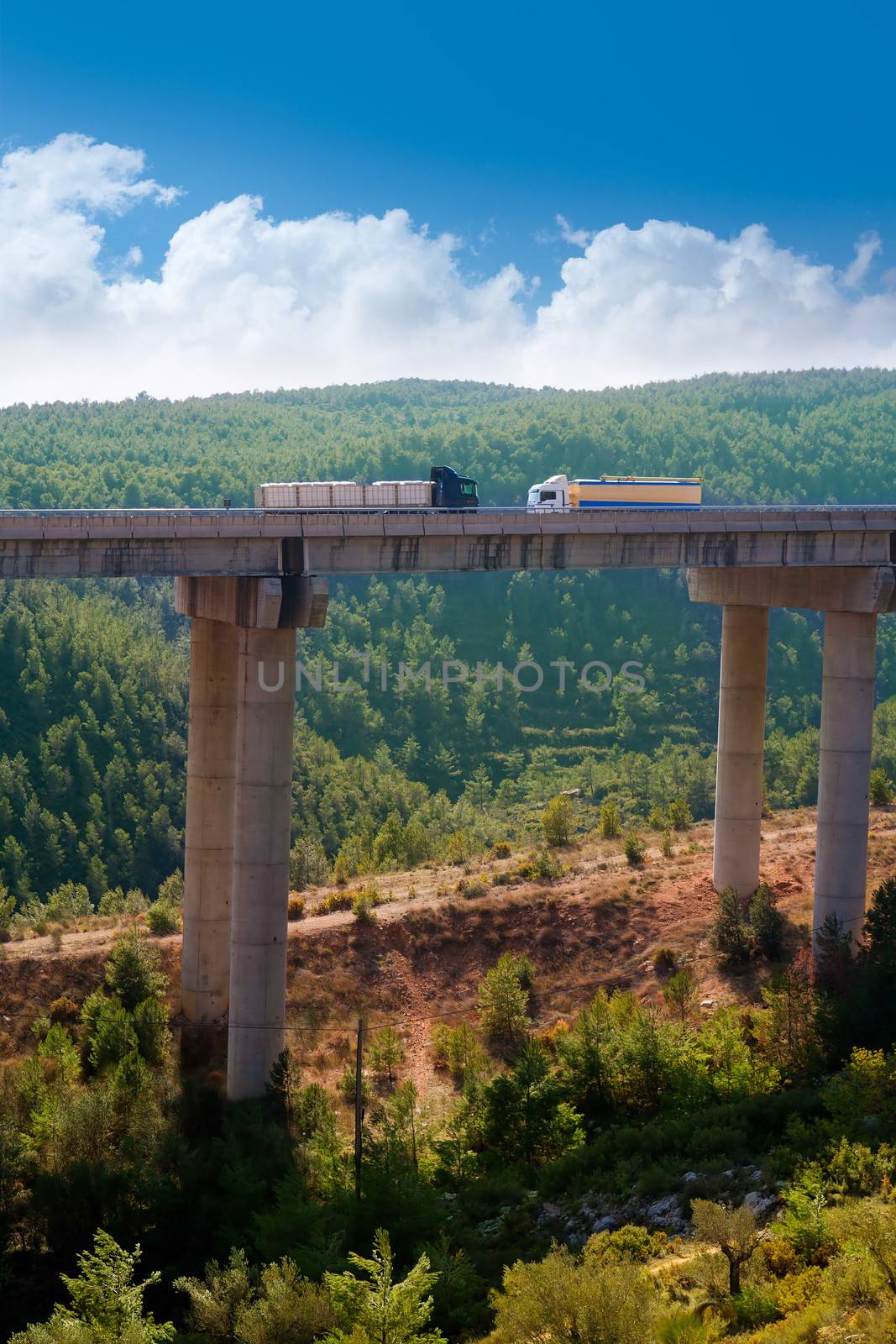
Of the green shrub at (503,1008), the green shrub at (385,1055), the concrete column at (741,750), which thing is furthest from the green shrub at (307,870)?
the concrete column at (741,750)

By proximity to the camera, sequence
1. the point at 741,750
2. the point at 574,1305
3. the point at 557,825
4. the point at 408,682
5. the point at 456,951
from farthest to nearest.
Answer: the point at 408,682 → the point at 557,825 → the point at 741,750 → the point at 456,951 → the point at 574,1305

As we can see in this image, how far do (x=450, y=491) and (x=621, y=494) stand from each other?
4659mm

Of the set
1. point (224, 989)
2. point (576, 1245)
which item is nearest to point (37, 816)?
point (224, 989)

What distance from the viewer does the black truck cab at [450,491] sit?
1449 inches

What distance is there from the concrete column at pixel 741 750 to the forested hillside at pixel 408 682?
39917mm

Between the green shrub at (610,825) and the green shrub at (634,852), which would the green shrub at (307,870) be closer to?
the green shrub at (610,825)

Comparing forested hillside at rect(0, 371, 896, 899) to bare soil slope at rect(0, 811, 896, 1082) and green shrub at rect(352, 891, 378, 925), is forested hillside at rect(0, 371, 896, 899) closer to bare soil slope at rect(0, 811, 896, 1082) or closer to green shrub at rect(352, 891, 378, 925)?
bare soil slope at rect(0, 811, 896, 1082)

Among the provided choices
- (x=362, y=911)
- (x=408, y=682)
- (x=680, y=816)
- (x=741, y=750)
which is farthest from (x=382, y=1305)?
(x=408, y=682)

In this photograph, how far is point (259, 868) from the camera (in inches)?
1314

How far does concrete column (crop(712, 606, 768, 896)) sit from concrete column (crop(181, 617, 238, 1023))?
1539 centimetres

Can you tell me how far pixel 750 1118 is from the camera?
2870 centimetres

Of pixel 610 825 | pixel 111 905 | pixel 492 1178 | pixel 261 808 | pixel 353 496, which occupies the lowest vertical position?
pixel 111 905

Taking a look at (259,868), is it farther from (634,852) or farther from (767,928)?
(634,852)

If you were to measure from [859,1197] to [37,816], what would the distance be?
3347 inches
